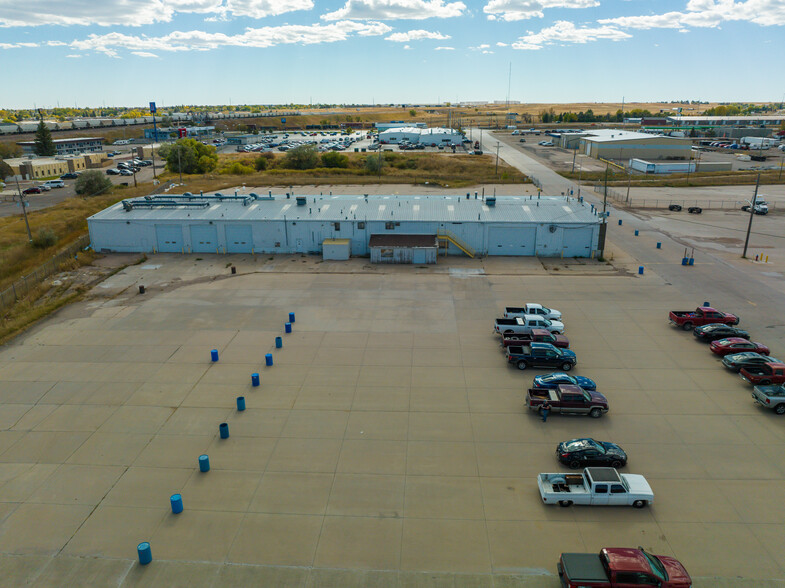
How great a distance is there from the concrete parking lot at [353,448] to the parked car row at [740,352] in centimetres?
69

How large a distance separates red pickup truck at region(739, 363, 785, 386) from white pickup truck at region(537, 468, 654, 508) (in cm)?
1175

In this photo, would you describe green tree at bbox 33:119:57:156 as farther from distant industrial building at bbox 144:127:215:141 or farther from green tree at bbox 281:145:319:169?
green tree at bbox 281:145:319:169

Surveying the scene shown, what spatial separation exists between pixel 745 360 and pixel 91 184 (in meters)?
84.8

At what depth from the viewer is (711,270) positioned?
145ft

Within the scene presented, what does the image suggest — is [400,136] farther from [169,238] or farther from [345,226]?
[169,238]

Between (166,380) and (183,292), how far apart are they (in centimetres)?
1438

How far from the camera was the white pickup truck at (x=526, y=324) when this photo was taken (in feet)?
102

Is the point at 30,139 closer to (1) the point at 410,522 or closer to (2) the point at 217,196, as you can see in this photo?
(2) the point at 217,196

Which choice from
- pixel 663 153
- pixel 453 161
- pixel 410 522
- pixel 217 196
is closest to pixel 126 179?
pixel 217 196

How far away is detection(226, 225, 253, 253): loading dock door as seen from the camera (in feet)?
164

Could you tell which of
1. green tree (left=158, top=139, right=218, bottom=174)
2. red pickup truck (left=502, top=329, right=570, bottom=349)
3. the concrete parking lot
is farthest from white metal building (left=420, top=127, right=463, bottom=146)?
red pickup truck (left=502, top=329, right=570, bottom=349)

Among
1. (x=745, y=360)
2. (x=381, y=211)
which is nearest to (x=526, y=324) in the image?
(x=745, y=360)

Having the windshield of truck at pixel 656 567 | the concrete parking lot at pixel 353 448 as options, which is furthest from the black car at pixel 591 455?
the windshield of truck at pixel 656 567

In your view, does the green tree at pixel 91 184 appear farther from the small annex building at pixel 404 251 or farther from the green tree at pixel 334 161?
the small annex building at pixel 404 251
